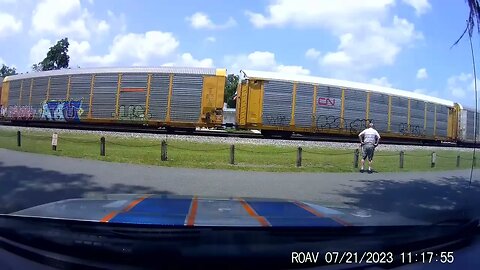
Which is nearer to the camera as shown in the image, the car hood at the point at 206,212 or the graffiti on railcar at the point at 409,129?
the car hood at the point at 206,212

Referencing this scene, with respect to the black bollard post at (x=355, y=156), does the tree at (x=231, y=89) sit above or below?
above

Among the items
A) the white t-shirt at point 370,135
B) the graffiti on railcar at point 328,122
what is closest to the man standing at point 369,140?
the white t-shirt at point 370,135

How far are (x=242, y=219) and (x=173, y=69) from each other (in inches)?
111

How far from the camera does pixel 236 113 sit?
6.76 m

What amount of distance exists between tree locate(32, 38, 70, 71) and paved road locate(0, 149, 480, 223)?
3.86 feet

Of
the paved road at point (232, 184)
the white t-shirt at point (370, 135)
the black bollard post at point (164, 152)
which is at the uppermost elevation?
the white t-shirt at point (370, 135)

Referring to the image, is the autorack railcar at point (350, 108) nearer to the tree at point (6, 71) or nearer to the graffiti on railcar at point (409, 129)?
the graffiti on railcar at point (409, 129)

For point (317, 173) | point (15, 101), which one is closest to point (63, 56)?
point (15, 101)

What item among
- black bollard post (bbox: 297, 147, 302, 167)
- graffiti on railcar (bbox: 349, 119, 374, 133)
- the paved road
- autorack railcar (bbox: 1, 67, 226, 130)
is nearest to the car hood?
the paved road

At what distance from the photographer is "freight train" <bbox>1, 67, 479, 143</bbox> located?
177 inches

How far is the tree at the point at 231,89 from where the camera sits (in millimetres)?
5109

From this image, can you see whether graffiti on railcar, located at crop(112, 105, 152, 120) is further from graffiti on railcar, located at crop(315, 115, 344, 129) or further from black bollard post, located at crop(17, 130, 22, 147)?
graffiti on railcar, located at crop(315, 115, 344, 129)

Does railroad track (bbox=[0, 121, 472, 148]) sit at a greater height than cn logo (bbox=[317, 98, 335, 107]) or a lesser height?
lesser

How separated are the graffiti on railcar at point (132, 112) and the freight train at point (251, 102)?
0.6 inches
